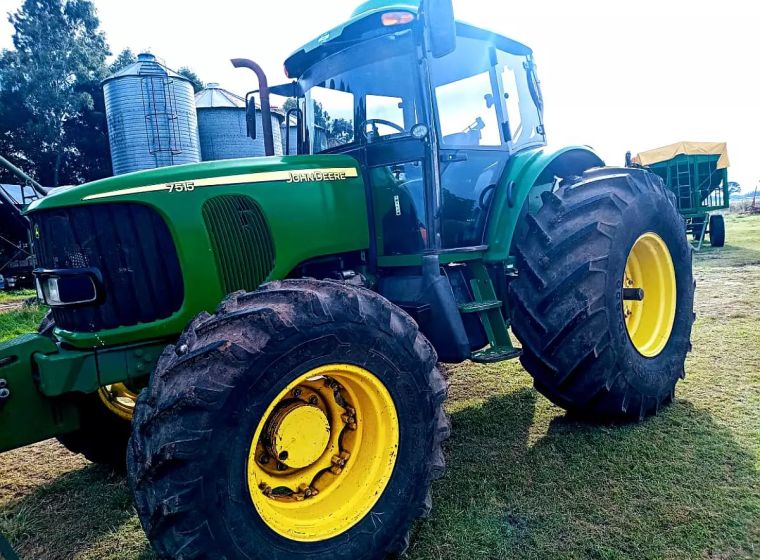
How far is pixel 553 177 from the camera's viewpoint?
4.11m

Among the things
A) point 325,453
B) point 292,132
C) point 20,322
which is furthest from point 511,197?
point 20,322

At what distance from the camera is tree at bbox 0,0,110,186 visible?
816 inches

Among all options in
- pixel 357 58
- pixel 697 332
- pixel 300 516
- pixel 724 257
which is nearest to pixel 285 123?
pixel 357 58

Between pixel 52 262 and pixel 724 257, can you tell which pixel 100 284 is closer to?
pixel 52 262

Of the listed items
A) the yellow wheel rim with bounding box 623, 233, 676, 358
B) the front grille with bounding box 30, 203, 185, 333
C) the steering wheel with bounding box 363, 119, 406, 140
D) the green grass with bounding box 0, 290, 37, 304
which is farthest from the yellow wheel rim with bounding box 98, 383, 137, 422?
the green grass with bounding box 0, 290, 37, 304

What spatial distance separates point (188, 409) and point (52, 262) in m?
1.15

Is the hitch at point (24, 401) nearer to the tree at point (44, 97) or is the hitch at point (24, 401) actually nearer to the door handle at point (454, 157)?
the door handle at point (454, 157)

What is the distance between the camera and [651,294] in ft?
12.3

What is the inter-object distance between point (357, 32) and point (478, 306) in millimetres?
1754

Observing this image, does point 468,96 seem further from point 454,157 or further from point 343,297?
point 343,297

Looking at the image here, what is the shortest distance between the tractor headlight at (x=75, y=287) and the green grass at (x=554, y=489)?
117 centimetres

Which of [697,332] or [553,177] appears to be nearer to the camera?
[553,177]

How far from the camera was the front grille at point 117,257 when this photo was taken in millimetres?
2365

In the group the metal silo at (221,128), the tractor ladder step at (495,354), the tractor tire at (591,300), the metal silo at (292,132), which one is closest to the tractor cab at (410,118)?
the metal silo at (292,132)
